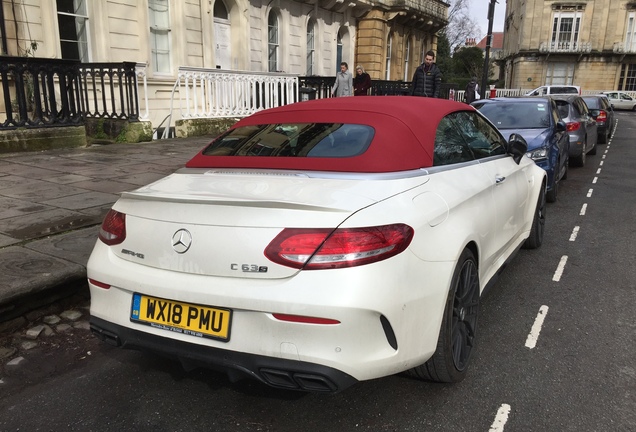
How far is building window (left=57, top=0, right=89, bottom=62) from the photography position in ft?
40.3

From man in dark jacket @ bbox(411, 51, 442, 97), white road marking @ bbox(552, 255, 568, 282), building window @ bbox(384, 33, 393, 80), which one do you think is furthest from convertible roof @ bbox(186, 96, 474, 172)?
building window @ bbox(384, 33, 393, 80)

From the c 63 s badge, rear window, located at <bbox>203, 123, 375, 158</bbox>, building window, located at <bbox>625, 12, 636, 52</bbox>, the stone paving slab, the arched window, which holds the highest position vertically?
building window, located at <bbox>625, 12, 636, 52</bbox>

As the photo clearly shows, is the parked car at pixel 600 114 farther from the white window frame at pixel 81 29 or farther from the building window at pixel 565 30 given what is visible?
the building window at pixel 565 30

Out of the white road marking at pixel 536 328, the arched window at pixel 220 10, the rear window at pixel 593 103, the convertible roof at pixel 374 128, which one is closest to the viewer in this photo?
the convertible roof at pixel 374 128

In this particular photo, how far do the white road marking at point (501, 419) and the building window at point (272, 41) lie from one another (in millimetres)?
17935

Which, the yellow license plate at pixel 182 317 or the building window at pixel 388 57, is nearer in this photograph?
the yellow license plate at pixel 182 317

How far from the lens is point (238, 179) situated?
9.71ft

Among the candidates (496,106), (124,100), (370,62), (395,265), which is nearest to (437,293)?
(395,265)

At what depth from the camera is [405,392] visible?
2.96m

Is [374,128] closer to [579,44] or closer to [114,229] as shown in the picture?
[114,229]

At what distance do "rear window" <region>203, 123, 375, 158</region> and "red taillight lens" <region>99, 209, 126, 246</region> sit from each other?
34.9 inches

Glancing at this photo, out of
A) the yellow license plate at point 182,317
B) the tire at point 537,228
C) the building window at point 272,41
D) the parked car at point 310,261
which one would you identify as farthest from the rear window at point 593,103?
the yellow license plate at point 182,317

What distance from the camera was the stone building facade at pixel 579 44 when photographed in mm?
51531

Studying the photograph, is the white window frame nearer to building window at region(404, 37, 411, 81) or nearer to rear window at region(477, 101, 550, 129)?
rear window at region(477, 101, 550, 129)
